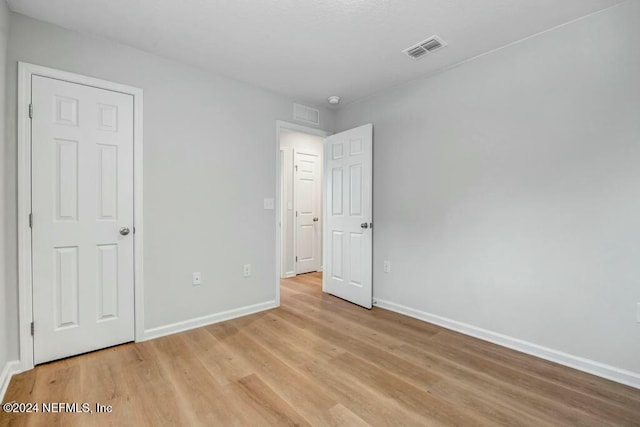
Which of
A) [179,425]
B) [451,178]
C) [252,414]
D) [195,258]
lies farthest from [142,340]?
[451,178]

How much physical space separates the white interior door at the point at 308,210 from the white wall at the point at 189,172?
1610 millimetres

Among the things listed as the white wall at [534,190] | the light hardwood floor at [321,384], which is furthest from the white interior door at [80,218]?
the white wall at [534,190]

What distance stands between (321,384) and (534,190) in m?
2.13

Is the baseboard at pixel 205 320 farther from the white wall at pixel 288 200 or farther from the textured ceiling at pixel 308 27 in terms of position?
the textured ceiling at pixel 308 27

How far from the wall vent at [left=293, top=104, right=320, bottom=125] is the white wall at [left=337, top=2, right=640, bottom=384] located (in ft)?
3.39

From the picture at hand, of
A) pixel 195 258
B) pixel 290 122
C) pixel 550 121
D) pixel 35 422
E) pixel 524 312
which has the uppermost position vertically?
pixel 290 122

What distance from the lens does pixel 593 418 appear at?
160cm

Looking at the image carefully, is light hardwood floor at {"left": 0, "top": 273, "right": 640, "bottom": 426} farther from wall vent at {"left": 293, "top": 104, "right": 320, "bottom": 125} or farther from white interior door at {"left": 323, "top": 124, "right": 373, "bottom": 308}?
wall vent at {"left": 293, "top": 104, "right": 320, "bottom": 125}

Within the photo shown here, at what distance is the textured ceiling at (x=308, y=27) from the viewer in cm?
193

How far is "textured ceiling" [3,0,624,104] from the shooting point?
193 centimetres

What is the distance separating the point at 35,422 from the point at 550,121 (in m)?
3.75

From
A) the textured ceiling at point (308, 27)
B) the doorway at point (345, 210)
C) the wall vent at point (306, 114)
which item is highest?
the textured ceiling at point (308, 27)

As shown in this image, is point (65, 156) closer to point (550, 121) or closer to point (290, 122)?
point (290, 122)

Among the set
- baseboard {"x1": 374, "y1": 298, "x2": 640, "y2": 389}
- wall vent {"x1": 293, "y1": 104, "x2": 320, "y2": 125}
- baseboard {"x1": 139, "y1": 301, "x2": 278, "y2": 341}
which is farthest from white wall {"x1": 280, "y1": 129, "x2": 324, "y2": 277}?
baseboard {"x1": 374, "y1": 298, "x2": 640, "y2": 389}
